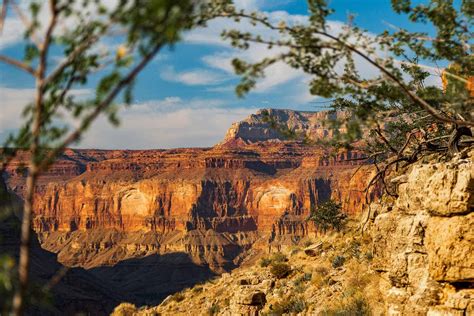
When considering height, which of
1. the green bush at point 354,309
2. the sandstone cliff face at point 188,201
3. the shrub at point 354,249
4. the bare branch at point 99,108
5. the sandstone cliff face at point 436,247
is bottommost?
the sandstone cliff face at point 188,201

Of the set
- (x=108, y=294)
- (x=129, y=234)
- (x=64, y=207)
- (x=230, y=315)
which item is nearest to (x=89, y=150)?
(x=64, y=207)

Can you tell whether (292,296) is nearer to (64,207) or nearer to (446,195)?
(446,195)

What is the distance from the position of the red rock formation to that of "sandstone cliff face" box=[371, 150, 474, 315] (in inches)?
5430

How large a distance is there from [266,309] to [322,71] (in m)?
13.2

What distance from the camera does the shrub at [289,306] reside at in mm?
19625

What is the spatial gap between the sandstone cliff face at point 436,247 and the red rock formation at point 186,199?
452 ft

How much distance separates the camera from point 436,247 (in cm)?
980

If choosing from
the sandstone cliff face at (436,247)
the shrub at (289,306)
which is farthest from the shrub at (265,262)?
the sandstone cliff face at (436,247)

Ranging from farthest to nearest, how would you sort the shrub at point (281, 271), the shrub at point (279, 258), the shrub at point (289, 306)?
1. the shrub at point (279, 258)
2. the shrub at point (281, 271)
3. the shrub at point (289, 306)

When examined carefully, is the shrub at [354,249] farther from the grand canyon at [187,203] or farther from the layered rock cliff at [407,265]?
the grand canyon at [187,203]

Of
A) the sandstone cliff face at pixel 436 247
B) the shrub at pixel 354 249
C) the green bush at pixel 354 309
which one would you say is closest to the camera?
the sandstone cliff face at pixel 436 247

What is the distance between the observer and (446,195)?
32.1 feet

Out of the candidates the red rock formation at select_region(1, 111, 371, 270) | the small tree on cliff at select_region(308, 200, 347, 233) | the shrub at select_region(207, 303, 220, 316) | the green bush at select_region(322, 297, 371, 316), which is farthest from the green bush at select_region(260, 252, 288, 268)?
the red rock formation at select_region(1, 111, 371, 270)

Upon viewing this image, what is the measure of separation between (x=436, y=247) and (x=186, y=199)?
508 feet
